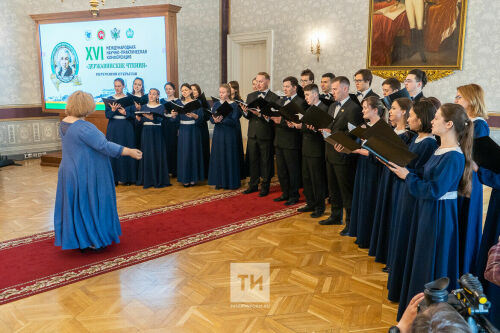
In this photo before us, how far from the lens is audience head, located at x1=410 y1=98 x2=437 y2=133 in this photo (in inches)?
114

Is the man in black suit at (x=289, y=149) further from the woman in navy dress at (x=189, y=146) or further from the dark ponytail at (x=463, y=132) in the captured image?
the dark ponytail at (x=463, y=132)

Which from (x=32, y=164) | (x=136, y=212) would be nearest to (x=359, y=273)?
(x=136, y=212)

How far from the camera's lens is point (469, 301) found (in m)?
1.08

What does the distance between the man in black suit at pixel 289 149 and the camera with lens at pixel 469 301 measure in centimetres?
439

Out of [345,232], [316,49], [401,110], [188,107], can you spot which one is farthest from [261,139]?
[316,49]

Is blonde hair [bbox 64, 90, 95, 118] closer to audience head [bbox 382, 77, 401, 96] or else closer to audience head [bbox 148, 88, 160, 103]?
audience head [bbox 148, 88, 160, 103]

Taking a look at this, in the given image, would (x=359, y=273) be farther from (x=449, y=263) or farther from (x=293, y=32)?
(x=293, y=32)

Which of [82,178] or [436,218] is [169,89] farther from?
[436,218]

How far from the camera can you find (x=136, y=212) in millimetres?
5590

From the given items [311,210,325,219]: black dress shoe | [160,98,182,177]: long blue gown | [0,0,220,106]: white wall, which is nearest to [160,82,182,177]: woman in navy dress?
[160,98,182,177]: long blue gown

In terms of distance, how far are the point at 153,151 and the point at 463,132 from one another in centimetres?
521

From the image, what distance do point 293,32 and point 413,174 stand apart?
6874 mm

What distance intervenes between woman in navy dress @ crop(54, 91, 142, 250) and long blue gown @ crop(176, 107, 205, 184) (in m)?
2.78

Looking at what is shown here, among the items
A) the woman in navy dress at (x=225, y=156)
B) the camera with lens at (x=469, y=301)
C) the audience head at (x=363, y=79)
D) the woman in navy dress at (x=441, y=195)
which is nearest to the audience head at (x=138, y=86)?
the woman in navy dress at (x=225, y=156)
